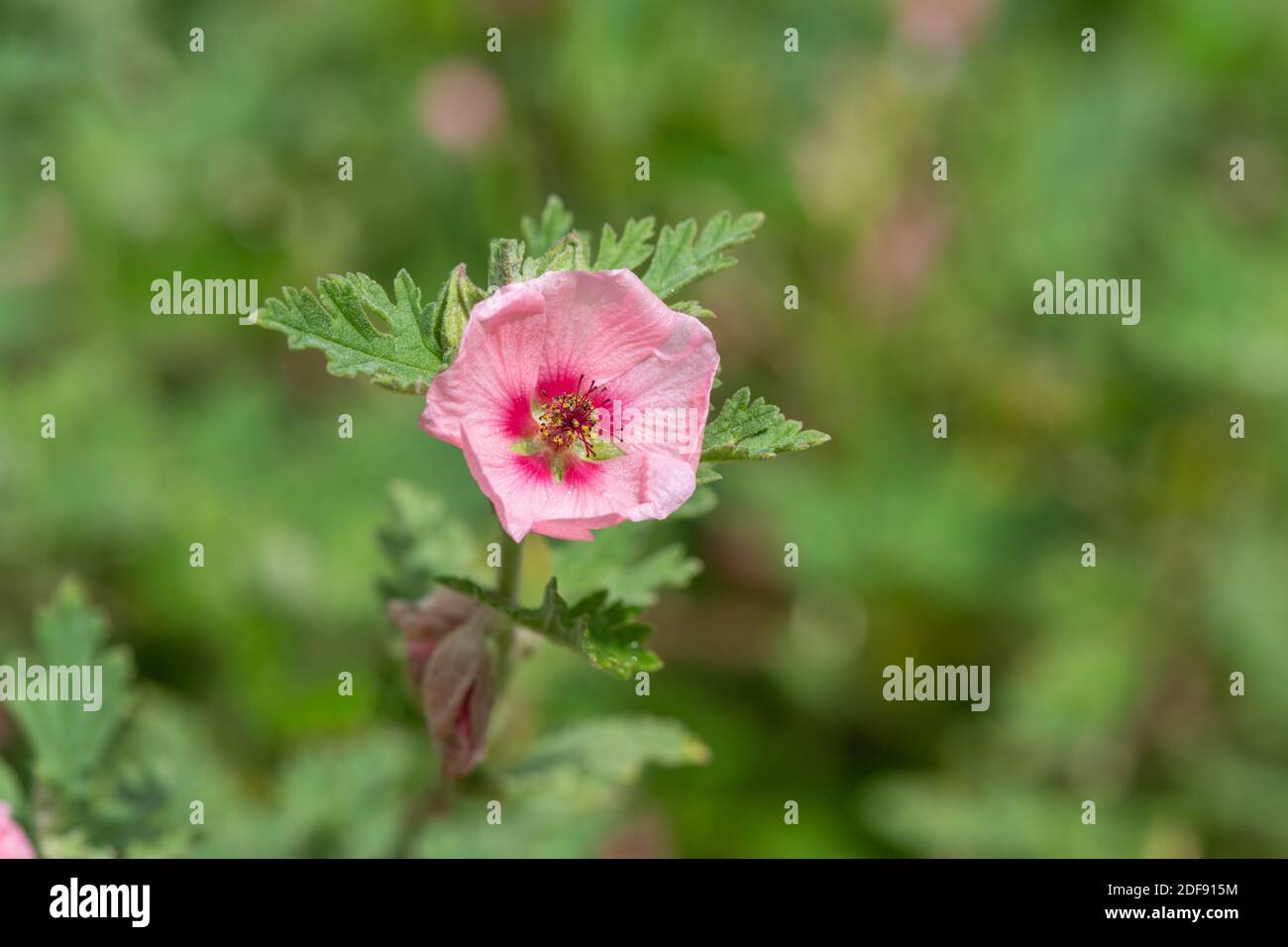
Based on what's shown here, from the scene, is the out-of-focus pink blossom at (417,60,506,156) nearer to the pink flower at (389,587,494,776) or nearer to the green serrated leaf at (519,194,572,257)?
the green serrated leaf at (519,194,572,257)

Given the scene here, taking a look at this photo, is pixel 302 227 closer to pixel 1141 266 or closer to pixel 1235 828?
pixel 1141 266

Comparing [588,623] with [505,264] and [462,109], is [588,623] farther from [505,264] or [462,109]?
[462,109]

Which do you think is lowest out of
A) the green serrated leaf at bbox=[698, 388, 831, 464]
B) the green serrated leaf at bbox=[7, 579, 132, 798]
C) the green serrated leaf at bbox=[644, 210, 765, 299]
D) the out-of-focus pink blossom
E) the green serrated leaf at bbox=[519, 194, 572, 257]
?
the green serrated leaf at bbox=[7, 579, 132, 798]

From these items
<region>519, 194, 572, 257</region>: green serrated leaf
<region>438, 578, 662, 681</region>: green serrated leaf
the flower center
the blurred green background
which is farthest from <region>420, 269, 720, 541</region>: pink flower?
the blurred green background

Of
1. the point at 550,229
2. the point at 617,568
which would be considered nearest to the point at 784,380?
the point at 617,568

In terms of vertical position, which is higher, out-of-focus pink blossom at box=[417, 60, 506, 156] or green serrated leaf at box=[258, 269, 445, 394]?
out-of-focus pink blossom at box=[417, 60, 506, 156]
